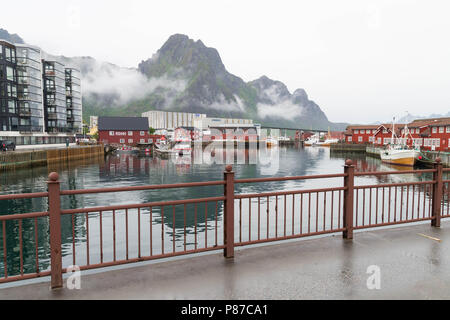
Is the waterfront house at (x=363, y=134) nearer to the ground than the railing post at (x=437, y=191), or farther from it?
farther from it

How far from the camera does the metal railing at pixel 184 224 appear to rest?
14.8ft

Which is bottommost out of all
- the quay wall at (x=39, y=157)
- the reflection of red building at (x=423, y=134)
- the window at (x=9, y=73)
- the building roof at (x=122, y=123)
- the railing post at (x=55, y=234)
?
the quay wall at (x=39, y=157)

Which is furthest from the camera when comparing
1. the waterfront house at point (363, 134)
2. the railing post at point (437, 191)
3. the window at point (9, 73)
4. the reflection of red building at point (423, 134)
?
the waterfront house at point (363, 134)

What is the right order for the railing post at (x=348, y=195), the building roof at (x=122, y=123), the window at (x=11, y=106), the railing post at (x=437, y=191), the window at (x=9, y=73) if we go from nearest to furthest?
the railing post at (x=348, y=195), the railing post at (x=437, y=191), the window at (x=9, y=73), the window at (x=11, y=106), the building roof at (x=122, y=123)

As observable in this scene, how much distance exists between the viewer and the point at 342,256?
18.7 feet

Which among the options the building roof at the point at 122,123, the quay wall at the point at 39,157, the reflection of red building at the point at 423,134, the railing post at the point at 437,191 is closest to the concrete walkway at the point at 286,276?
the railing post at the point at 437,191

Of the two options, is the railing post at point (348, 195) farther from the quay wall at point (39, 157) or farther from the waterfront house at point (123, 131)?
the waterfront house at point (123, 131)

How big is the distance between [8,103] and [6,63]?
7610 mm

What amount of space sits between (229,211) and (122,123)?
108 m

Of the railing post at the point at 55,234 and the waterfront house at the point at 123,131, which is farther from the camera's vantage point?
the waterfront house at the point at 123,131

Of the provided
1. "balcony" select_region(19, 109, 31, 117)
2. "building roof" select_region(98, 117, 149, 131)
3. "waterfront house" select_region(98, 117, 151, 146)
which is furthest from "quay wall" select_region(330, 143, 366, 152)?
"balcony" select_region(19, 109, 31, 117)

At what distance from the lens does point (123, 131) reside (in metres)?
106
